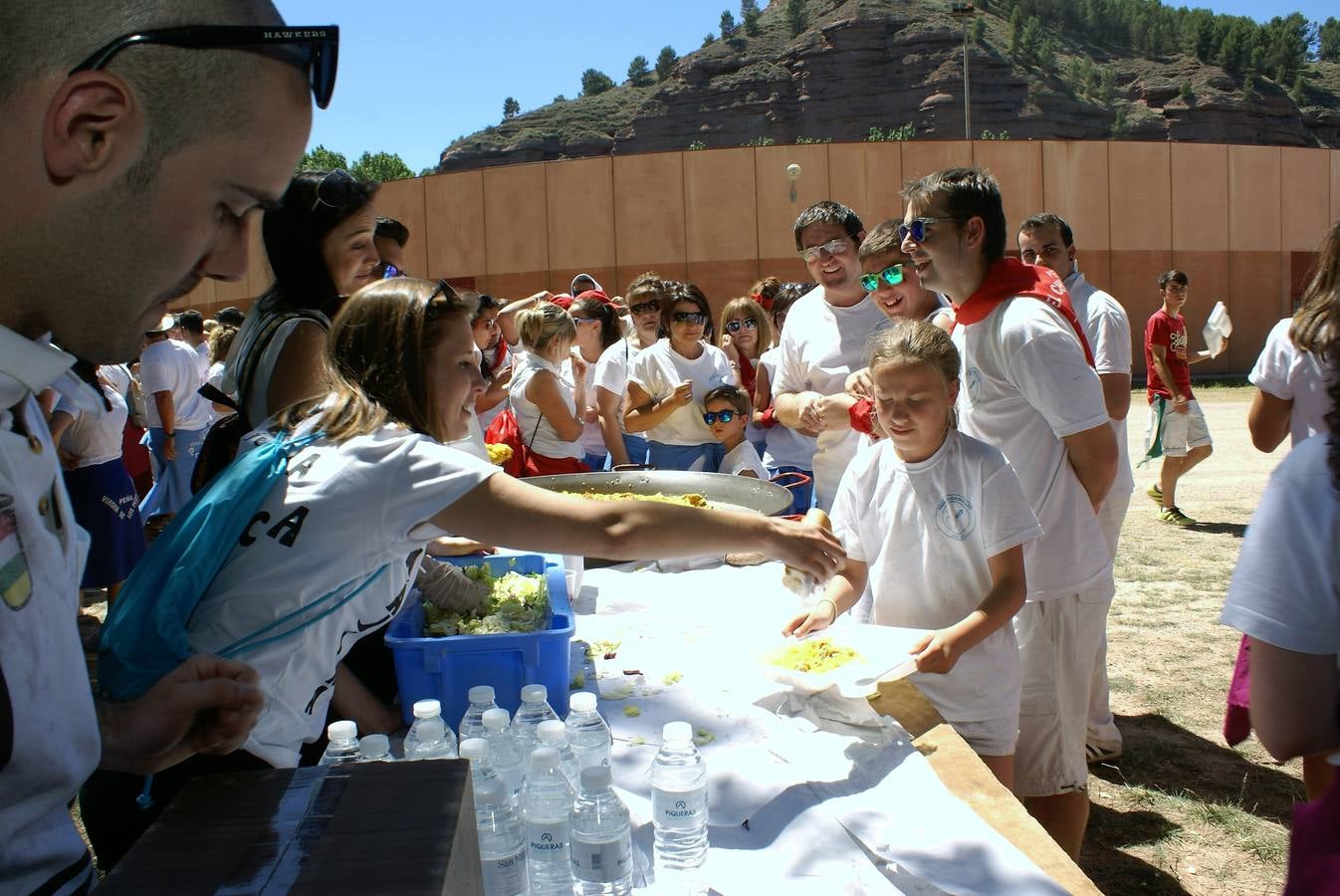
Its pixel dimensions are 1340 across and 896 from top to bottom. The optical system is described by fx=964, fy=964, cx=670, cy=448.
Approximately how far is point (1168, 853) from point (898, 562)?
161 cm

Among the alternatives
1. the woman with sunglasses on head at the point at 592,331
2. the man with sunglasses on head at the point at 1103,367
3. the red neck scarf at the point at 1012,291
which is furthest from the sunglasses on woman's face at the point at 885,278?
the woman with sunglasses on head at the point at 592,331

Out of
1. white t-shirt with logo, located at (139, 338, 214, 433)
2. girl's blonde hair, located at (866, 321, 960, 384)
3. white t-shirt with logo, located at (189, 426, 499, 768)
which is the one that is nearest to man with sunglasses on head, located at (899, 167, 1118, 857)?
girl's blonde hair, located at (866, 321, 960, 384)

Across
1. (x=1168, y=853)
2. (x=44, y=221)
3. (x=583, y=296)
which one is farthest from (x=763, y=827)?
(x=583, y=296)

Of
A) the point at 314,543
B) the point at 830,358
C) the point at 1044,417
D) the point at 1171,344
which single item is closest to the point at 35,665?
the point at 314,543

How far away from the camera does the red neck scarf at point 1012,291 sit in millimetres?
2961

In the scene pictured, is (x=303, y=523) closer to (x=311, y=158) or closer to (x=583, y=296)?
(x=583, y=296)

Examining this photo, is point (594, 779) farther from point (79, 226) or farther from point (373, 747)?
point (79, 226)

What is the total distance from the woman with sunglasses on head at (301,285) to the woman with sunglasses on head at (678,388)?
2.38 m

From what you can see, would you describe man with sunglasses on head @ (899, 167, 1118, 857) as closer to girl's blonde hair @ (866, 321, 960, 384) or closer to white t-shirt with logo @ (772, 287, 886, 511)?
girl's blonde hair @ (866, 321, 960, 384)

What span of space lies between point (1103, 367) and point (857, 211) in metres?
17.3

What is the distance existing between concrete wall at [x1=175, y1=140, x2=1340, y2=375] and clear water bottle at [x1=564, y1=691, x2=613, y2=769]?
18.6 m

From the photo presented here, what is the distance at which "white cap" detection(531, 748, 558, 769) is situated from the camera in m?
1.62

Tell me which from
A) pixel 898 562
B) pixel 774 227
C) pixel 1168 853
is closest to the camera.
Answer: pixel 898 562

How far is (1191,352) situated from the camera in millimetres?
23875
